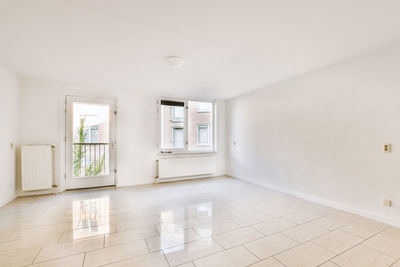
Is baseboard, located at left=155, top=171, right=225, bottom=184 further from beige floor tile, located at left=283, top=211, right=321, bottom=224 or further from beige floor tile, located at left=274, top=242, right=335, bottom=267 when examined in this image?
beige floor tile, located at left=274, top=242, right=335, bottom=267

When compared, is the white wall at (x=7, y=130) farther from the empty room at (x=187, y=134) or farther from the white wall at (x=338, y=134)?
the white wall at (x=338, y=134)

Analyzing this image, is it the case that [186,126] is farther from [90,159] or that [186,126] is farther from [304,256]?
[304,256]

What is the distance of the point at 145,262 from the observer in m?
1.79

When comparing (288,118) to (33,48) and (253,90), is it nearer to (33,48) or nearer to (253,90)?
(253,90)

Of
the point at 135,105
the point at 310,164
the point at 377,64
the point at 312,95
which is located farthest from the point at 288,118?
the point at 135,105

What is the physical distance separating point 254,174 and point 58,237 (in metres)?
4.06

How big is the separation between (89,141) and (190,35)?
3.52 meters

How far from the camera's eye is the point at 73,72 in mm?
3461

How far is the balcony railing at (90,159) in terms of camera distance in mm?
4305

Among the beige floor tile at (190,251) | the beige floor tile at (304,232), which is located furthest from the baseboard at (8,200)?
the beige floor tile at (304,232)

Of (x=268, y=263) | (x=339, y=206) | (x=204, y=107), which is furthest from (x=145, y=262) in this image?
(x=204, y=107)

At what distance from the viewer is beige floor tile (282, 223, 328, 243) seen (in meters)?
2.23

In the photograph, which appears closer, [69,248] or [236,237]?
[69,248]

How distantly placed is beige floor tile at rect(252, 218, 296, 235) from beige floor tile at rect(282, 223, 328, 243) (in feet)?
0.29
